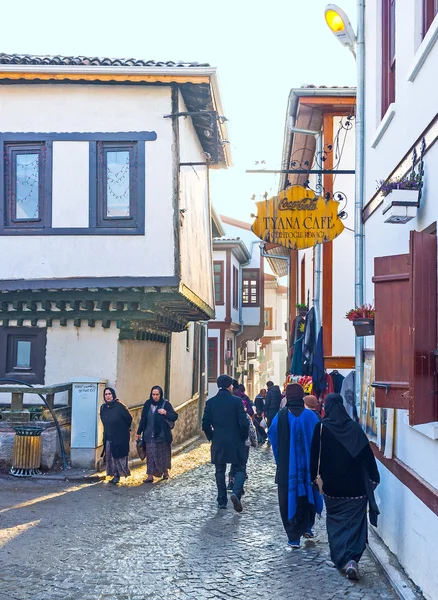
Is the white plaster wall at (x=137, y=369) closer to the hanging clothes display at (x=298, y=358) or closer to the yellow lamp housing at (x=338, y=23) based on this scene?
the hanging clothes display at (x=298, y=358)

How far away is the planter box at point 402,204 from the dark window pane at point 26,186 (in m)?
9.09

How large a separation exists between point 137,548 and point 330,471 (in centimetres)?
238

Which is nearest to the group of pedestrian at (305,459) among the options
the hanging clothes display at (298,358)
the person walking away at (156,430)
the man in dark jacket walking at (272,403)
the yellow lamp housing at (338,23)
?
the person walking away at (156,430)

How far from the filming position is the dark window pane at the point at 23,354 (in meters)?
15.3

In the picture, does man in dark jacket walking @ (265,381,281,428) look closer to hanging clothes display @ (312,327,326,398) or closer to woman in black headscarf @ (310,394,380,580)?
hanging clothes display @ (312,327,326,398)

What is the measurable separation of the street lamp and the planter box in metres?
4.15

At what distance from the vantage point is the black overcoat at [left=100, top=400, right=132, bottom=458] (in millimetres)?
13023

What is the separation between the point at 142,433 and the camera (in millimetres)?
13594

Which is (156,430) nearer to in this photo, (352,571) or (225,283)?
(352,571)

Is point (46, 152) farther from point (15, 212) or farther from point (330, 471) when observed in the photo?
point (330, 471)

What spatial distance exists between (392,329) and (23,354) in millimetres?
9845

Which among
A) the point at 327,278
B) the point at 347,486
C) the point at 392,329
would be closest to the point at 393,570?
the point at 347,486

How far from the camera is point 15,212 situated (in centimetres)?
1461

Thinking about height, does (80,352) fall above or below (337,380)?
above
